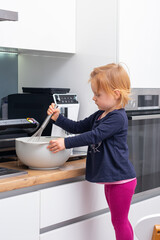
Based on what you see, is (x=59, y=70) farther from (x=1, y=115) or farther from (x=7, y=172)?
(x=7, y=172)

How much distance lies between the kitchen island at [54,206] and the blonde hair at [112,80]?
0.35m

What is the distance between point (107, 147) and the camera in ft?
5.54

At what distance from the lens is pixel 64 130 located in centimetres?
196

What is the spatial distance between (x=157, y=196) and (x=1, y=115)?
91cm

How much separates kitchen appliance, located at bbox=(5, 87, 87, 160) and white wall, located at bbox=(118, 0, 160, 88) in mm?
311

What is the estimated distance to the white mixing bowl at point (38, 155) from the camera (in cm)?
167

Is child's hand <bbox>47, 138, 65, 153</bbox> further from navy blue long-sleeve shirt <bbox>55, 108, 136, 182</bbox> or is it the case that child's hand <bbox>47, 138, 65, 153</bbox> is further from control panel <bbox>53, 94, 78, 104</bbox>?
control panel <bbox>53, 94, 78, 104</bbox>

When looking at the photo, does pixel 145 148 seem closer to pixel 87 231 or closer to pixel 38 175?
pixel 87 231

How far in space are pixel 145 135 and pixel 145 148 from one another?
7cm

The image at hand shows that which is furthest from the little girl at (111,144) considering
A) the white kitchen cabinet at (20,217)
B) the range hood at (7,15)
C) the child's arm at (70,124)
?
the range hood at (7,15)

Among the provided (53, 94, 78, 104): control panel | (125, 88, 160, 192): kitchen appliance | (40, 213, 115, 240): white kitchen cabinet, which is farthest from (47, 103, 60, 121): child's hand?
(40, 213, 115, 240): white kitchen cabinet

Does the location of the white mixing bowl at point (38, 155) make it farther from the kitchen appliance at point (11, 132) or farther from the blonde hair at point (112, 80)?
the blonde hair at point (112, 80)


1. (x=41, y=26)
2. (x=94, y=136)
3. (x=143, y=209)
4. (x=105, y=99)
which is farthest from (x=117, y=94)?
(x=143, y=209)

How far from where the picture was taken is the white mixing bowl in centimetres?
167
